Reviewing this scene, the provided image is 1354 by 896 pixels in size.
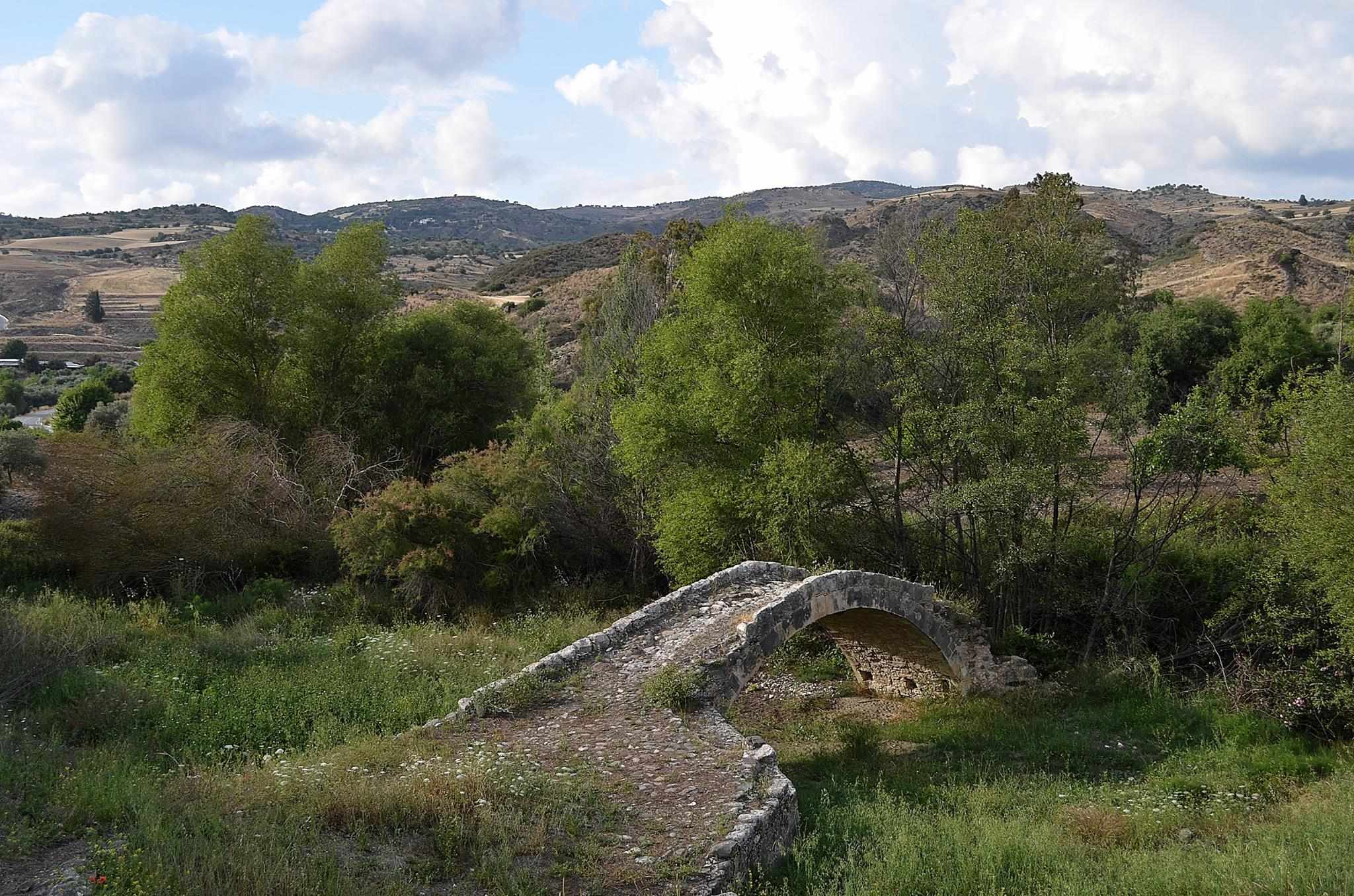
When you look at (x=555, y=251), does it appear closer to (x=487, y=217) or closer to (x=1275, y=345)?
(x=1275, y=345)

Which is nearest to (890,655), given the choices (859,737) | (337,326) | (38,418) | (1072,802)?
(859,737)

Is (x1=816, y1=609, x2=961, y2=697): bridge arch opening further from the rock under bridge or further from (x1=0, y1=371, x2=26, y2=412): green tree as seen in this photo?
(x1=0, y1=371, x2=26, y2=412): green tree

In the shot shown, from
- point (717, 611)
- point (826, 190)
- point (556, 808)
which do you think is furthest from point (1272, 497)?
point (826, 190)

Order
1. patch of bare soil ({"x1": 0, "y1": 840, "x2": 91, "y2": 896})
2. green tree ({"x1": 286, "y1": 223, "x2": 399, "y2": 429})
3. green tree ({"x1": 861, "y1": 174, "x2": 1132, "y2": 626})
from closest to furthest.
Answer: patch of bare soil ({"x1": 0, "y1": 840, "x2": 91, "y2": 896}), green tree ({"x1": 861, "y1": 174, "x2": 1132, "y2": 626}), green tree ({"x1": 286, "y1": 223, "x2": 399, "y2": 429})

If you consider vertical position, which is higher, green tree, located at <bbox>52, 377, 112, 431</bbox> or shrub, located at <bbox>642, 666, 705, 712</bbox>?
green tree, located at <bbox>52, 377, 112, 431</bbox>

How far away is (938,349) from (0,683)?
1413 centimetres

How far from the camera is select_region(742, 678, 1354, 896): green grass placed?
27.0 feet

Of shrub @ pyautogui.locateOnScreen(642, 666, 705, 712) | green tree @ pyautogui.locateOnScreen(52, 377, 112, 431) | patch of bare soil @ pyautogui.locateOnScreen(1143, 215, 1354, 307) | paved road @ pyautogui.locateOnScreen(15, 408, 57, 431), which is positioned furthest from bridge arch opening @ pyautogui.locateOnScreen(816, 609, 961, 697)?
patch of bare soil @ pyautogui.locateOnScreen(1143, 215, 1354, 307)

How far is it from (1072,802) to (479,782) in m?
6.85

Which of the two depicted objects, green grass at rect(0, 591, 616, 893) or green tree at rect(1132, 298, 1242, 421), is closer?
green grass at rect(0, 591, 616, 893)

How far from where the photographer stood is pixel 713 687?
1164 cm

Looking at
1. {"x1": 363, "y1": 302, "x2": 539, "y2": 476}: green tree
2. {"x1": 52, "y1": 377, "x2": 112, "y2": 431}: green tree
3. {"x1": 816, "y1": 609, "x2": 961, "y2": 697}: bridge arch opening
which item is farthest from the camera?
{"x1": 52, "y1": 377, "x2": 112, "y2": 431}: green tree

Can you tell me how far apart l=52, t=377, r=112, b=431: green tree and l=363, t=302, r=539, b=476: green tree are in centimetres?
1300

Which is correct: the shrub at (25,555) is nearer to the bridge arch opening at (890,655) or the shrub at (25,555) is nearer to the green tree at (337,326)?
the green tree at (337,326)
